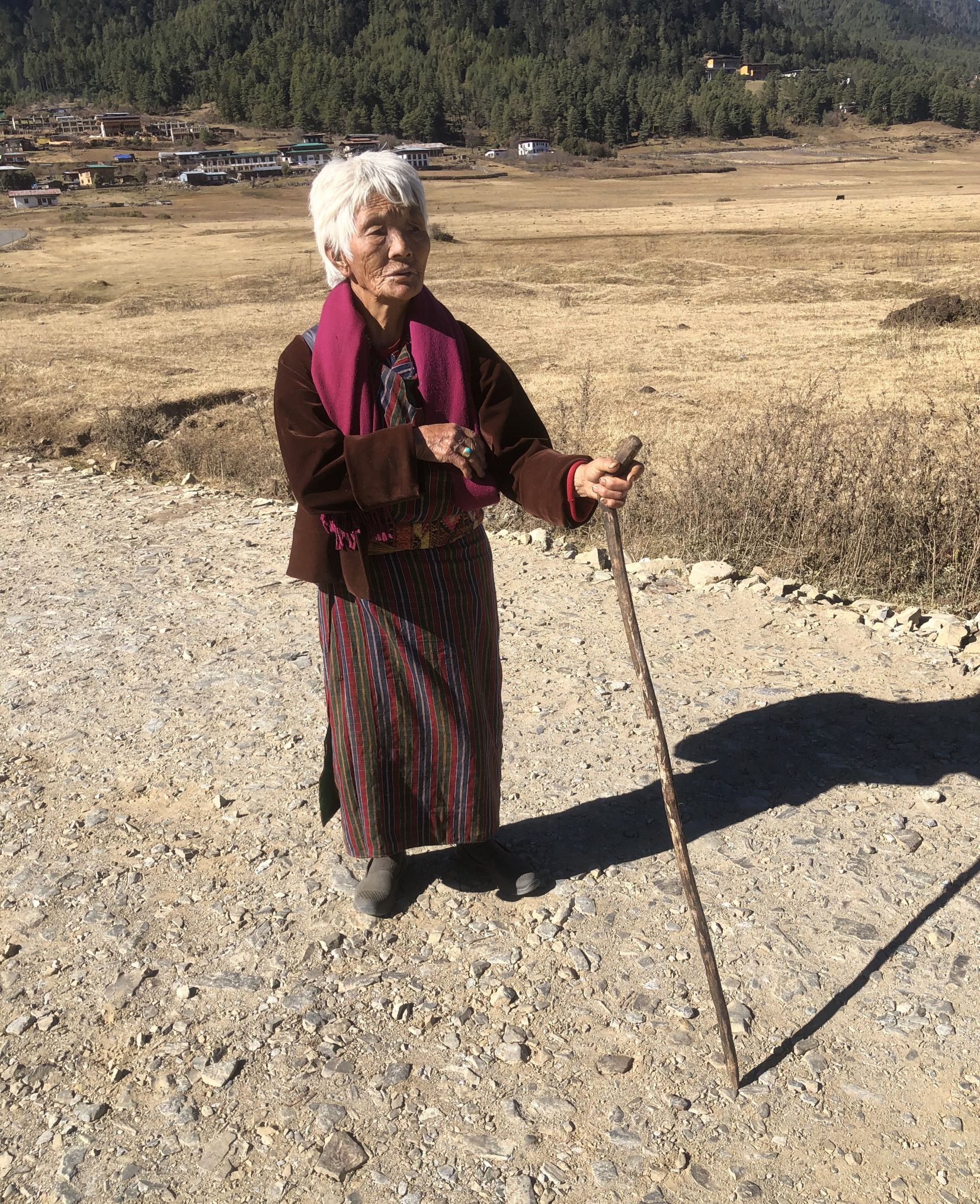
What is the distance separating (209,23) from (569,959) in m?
160

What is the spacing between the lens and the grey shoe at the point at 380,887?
2.78 m

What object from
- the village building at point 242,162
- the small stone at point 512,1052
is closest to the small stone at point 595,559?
the small stone at point 512,1052

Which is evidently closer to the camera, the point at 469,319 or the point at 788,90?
the point at 469,319

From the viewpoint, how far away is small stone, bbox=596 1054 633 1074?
2.32m

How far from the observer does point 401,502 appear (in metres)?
2.41

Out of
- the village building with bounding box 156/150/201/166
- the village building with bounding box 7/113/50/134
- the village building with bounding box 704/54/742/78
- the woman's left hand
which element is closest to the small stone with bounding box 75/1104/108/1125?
the woman's left hand

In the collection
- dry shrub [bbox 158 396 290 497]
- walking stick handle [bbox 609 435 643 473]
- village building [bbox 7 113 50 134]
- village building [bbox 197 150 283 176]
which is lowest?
dry shrub [bbox 158 396 290 497]

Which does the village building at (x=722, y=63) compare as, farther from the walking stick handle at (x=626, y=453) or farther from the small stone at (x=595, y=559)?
the walking stick handle at (x=626, y=453)

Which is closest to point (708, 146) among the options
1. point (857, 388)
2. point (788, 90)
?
point (788, 90)

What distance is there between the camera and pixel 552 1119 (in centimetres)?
221

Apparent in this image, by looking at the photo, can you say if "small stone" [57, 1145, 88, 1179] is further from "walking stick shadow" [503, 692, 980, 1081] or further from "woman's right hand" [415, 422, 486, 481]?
"woman's right hand" [415, 422, 486, 481]

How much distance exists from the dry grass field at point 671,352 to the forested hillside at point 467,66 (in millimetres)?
65108

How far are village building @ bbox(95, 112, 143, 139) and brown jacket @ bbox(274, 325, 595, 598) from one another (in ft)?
357

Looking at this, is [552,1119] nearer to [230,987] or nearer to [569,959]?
[569,959]
